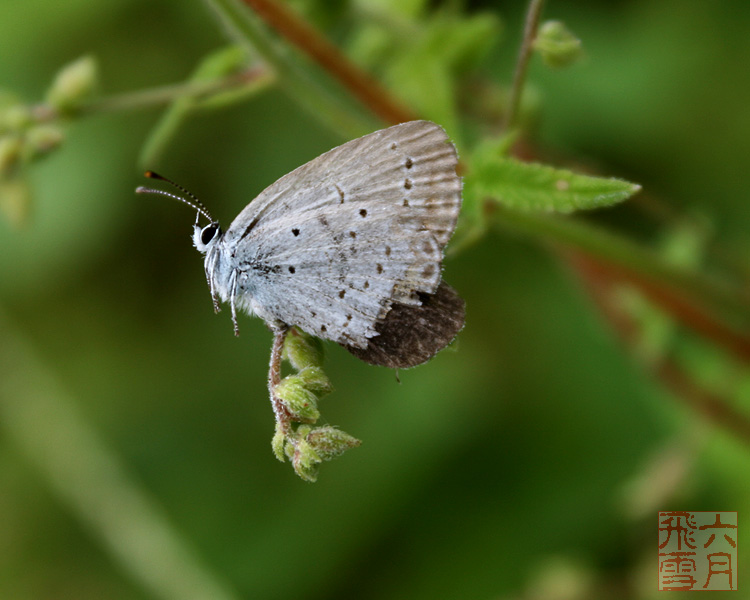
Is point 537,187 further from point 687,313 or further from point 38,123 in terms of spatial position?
point 38,123

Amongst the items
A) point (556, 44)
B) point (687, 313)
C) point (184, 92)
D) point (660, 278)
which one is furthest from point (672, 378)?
point (184, 92)

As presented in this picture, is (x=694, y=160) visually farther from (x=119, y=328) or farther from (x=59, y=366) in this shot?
(x=59, y=366)

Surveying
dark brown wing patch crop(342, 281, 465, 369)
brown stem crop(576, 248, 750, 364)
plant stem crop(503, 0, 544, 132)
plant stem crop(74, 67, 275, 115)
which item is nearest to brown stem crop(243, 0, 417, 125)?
plant stem crop(74, 67, 275, 115)

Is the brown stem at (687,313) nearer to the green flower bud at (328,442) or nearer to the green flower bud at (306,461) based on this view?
the green flower bud at (328,442)

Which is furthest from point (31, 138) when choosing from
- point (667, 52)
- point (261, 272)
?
point (667, 52)

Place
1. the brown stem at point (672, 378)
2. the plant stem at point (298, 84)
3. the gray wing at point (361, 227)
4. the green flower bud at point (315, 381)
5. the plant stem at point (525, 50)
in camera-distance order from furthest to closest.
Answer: the brown stem at point (672, 378) → the plant stem at point (298, 84) → the plant stem at point (525, 50) → the gray wing at point (361, 227) → the green flower bud at point (315, 381)

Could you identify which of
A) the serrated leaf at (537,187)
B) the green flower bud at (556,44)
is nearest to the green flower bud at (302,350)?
the serrated leaf at (537,187)

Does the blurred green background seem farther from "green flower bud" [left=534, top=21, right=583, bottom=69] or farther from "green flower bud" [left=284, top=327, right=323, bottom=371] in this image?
"green flower bud" [left=284, top=327, right=323, bottom=371]
